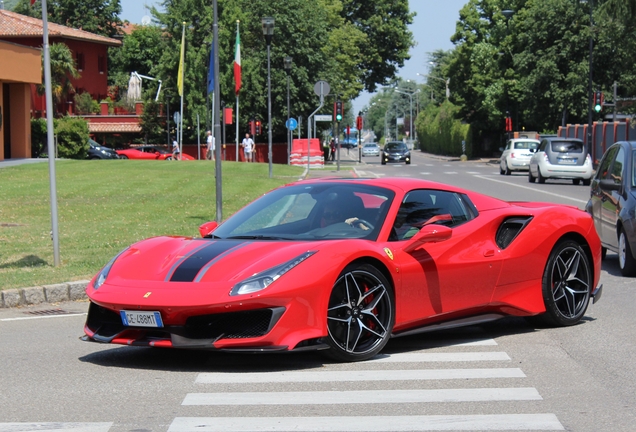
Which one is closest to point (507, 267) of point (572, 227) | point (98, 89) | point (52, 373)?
point (572, 227)

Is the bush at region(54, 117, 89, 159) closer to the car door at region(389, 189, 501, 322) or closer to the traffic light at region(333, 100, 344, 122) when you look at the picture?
the traffic light at region(333, 100, 344, 122)

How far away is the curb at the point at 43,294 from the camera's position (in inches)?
403

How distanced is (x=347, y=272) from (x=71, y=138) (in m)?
43.3

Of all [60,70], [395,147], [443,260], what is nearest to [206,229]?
[443,260]

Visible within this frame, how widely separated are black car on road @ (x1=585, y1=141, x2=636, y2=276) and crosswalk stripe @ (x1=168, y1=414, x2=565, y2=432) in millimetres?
6809

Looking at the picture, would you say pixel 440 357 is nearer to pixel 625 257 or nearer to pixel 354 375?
pixel 354 375

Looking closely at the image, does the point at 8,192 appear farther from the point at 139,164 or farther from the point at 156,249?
the point at 156,249

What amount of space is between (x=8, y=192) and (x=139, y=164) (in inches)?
557

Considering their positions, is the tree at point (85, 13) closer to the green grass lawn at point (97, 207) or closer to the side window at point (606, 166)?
the green grass lawn at point (97, 207)

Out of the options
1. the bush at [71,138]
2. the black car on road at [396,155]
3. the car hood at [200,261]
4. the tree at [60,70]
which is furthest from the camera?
the black car on road at [396,155]

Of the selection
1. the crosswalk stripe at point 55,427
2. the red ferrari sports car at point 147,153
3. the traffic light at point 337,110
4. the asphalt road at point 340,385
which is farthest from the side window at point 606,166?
the red ferrari sports car at point 147,153

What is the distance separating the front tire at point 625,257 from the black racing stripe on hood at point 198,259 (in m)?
6.27

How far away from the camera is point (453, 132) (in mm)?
95812

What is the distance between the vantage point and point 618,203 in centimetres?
1223
